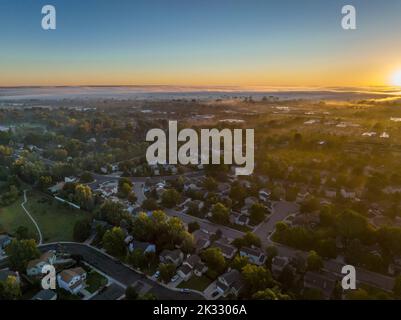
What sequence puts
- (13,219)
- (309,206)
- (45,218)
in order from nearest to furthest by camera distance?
(309,206) → (13,219) → (45,218)

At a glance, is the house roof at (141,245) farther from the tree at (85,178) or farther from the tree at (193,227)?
the tree at (85,178)

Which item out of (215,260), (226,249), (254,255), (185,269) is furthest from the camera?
(226,249)

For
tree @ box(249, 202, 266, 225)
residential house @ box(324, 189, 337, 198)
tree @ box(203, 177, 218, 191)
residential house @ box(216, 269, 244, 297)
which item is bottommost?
Result: residential house @ box(216, 269, 244, 297)

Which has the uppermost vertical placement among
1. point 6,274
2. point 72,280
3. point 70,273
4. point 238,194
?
point 238,194

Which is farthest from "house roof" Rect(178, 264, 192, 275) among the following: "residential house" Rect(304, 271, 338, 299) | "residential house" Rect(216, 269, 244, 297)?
"residential house" Rect(304, 271, 338, 299)

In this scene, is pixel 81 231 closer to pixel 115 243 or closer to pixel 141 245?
pixel 115 243

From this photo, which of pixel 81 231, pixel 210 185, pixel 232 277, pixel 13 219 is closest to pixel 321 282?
pixel 232 277

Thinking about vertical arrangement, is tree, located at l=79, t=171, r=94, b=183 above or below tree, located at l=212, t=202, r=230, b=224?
above

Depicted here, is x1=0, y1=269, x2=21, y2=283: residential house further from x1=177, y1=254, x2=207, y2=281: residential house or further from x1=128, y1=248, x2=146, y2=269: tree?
x1=177, y1=254, x2=207, y2=281: residential house
